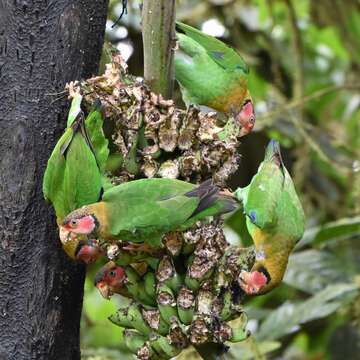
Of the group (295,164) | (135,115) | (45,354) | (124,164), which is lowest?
(295,164)

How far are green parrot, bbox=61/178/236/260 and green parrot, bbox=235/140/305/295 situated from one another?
0.15m

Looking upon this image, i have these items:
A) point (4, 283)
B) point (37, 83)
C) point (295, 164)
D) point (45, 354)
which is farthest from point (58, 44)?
point (295, 164)

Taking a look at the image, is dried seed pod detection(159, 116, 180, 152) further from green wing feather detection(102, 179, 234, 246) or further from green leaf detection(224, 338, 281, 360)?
green leaf detection(224, 338, 281, 360)

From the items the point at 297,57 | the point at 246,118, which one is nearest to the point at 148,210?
the point at 246,118

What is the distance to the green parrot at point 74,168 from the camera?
1330 millimetres

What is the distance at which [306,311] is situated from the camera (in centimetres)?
249

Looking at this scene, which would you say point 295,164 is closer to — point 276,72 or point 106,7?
point 276,72

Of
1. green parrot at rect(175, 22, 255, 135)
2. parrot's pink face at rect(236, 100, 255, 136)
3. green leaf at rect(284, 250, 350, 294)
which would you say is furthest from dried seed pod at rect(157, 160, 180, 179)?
green leaf at rect(284, 250, 350, 294)

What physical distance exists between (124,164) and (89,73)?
0.17 m

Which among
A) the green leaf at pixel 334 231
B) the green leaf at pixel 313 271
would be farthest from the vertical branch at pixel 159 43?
the green leaf at pixel 313 271

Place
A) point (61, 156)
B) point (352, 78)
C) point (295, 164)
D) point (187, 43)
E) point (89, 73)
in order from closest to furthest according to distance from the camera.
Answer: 1. point (61, 156)
2. point (89, 73)
3. point (187, 43)
4. point (295, 164)
5. point (352, 78)

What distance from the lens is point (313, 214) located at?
3.33m

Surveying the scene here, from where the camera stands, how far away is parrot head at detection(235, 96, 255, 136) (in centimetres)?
177

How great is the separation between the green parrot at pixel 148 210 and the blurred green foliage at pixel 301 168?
0.97m
